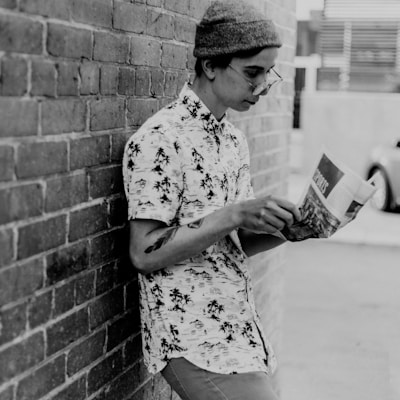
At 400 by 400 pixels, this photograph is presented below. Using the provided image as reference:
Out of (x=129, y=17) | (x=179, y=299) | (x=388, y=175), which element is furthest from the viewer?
(x=388, y=175)

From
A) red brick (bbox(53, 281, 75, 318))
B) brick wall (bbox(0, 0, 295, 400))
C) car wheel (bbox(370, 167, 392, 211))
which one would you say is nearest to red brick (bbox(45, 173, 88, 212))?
brick wall (bbox(0, 0, 295, 400))

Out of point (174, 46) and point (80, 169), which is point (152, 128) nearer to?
point (80, 169)

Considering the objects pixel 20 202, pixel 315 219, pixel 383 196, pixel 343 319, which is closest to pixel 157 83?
pixel 315 219

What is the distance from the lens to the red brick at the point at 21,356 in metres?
2.24

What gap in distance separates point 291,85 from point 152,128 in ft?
8.67

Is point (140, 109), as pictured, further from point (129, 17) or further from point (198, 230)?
point (198, 230)

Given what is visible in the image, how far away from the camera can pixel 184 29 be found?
3.32 metres

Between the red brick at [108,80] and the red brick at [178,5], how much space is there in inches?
19.7

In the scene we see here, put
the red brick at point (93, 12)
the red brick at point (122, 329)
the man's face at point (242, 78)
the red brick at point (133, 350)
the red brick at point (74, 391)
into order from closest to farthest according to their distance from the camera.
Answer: the red brick at point (93, 12), the red brick at point (74, 391), the man's face at point (242, 78), the red brick at point (122, 329), the red brick at point (133, 350)

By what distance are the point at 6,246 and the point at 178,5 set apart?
141cm

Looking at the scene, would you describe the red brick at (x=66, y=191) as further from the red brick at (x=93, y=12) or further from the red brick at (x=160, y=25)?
the red brick at (x=160, y=25)

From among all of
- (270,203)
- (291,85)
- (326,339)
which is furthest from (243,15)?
(326,339)

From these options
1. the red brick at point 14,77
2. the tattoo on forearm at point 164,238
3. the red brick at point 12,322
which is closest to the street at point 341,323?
the tattoo on forearm at point 164,238

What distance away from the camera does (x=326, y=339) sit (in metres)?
6.52
